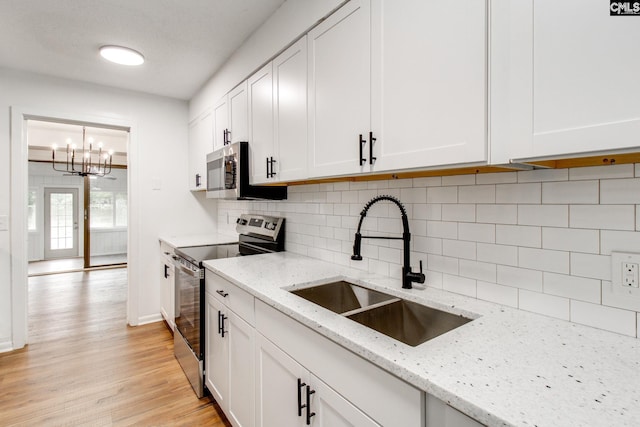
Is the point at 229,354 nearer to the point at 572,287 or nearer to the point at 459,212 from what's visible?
the point at 459,212

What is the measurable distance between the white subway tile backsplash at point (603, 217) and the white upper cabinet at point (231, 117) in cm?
193

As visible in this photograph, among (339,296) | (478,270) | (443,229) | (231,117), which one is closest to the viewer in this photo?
(478,270)

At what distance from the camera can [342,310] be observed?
1.56 m

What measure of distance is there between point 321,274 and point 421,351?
2.90ft

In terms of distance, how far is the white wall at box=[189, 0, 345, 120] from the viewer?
1594 mm

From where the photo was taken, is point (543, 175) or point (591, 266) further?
point (543, 175)

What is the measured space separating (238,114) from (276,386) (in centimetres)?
189

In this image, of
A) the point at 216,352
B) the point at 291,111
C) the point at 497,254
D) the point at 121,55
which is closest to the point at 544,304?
the point at 497,254

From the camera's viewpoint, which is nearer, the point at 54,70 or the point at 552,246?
the point at 552,246

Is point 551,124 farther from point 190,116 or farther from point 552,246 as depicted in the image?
point 190,116

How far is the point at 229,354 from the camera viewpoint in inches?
67.5

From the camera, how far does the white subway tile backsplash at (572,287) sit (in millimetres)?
948

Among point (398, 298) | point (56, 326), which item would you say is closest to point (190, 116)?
point (56, 326)

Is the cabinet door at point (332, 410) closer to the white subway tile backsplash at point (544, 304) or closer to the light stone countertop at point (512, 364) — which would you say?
the light stone countertop at point (512, 364)
